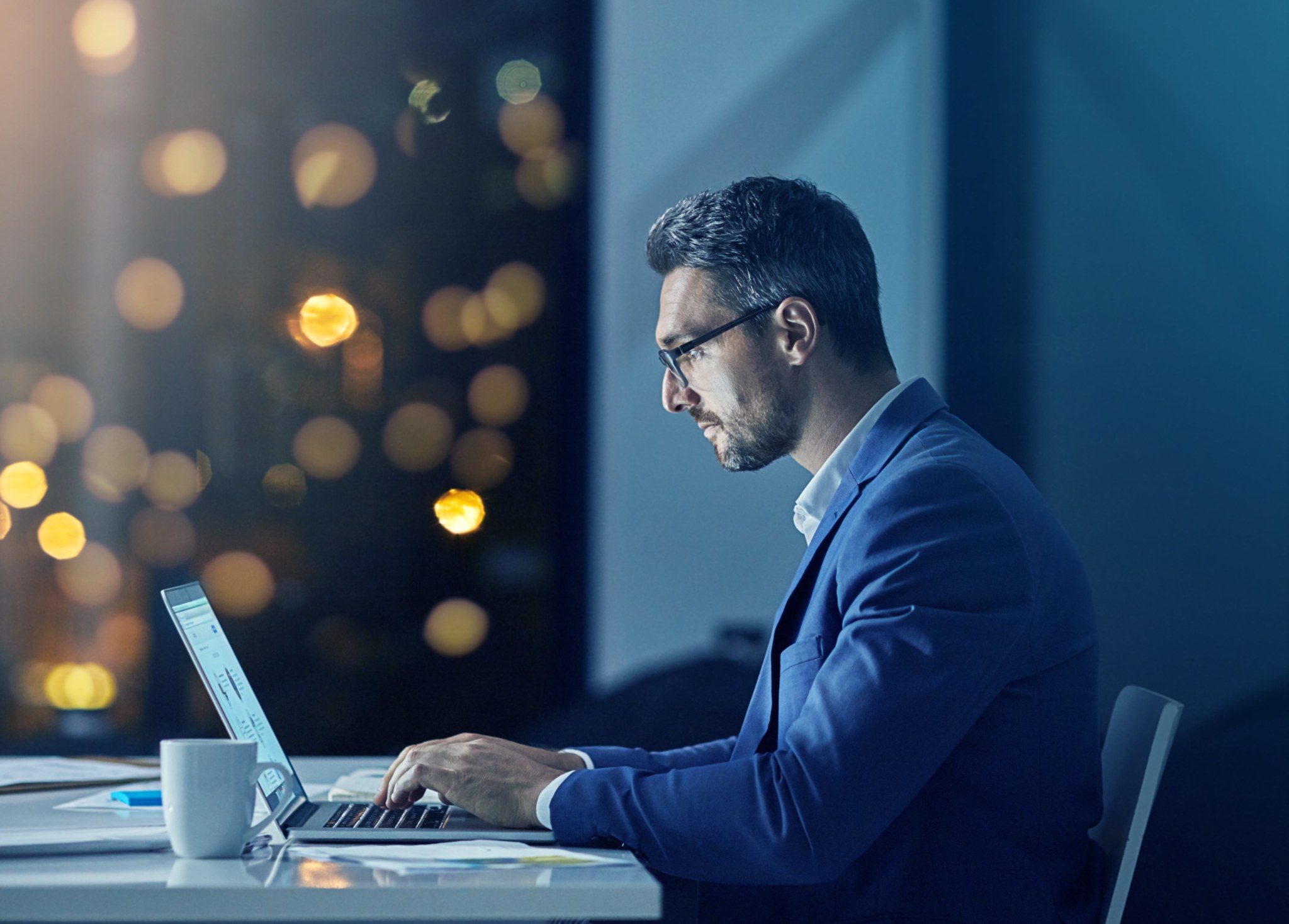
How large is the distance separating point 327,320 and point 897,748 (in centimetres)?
144

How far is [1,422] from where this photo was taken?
2.05 m

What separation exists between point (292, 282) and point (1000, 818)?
1.56 metres

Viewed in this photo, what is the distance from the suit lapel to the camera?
129cm

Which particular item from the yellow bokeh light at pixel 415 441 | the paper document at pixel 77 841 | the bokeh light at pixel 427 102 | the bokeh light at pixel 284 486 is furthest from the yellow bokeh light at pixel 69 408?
the paper document at pixel 77 841

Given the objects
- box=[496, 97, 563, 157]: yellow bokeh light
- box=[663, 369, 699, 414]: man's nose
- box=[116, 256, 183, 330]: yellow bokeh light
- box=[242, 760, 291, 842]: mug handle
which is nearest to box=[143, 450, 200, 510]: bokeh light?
box=[116, 256, 183, 330]: yellow bokeh light

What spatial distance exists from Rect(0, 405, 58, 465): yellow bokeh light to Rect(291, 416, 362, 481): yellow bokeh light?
44 centimetres

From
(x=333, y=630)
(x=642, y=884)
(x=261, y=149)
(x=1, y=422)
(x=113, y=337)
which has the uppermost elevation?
(x=261, y=149)

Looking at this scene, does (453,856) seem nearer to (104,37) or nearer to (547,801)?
(547,801)

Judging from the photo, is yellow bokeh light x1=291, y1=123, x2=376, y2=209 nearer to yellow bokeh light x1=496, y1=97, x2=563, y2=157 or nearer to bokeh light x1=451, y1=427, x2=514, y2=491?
yellow bokeh light x1=496, y1=97, x2=563, y2=157

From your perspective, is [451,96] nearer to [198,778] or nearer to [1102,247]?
[1102,247]

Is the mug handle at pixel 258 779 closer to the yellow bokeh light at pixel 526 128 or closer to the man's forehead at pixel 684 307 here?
the man's forehead at pixel 684 307

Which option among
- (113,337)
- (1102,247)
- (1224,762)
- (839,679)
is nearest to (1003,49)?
(1102,247)

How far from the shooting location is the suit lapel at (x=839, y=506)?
4.23 ft

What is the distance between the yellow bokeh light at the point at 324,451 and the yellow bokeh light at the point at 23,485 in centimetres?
46
